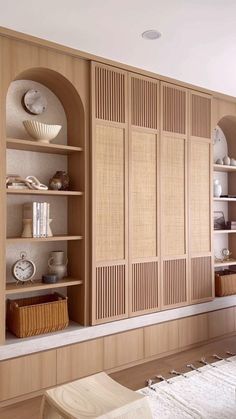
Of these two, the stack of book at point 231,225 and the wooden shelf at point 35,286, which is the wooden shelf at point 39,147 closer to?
the wooden shelf at point 35,286

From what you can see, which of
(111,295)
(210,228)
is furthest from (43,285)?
(210,228)

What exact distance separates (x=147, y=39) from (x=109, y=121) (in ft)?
2.43

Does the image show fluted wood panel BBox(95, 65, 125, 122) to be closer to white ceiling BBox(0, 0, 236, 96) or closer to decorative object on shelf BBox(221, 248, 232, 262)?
white ceiling BBox(0, 0, 236, 96)

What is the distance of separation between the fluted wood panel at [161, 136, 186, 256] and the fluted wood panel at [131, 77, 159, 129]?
0.25m

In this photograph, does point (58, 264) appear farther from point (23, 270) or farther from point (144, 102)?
point (144, 102)

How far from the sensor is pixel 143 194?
3.27 m

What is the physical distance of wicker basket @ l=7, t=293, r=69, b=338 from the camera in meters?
2.65

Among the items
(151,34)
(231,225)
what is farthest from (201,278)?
(151,34)

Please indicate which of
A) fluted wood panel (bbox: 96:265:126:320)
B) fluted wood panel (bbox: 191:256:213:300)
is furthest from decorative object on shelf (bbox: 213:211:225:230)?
fluted wood panel (bbox: 96:265:126:320)

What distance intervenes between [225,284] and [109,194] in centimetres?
185

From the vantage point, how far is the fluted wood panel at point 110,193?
2.99 metres

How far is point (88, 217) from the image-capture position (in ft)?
9.70

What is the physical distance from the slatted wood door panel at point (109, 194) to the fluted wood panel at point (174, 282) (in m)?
0.49

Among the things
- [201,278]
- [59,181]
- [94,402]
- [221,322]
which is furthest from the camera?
[221,322]
